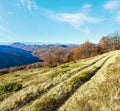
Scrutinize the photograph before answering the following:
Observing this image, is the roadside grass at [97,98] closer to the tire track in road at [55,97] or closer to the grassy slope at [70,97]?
the grassy slope at [70,97]

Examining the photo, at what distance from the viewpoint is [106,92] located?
19.2 m

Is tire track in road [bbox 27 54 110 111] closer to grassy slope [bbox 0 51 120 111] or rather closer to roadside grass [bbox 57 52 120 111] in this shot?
grassy slope [bbox 0 51 120 111]

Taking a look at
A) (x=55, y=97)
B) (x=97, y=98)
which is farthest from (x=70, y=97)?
(x=97, y=98)

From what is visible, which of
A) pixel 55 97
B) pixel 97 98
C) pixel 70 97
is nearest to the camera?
pixel 97 98

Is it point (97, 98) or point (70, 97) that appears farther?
point (70, 97)

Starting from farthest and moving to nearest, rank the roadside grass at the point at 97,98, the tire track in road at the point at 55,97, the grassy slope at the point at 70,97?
1. the tire track in road at the point at 55,97
2. the grassy slope at the point at 70,97
3. the roadside grass at the point at 97,98

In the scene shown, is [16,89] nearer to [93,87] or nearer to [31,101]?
[31,101]

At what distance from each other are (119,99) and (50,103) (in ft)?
19.0

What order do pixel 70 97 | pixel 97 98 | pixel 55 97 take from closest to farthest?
pixel 97 98
pixel 55 97
pixel 70 97

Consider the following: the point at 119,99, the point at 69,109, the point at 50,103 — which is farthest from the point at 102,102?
the point at 50,103

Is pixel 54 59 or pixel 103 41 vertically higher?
pixel 103 41

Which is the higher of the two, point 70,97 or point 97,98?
point 97,98

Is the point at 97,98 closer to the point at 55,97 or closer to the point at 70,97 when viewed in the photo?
the point at 70,97

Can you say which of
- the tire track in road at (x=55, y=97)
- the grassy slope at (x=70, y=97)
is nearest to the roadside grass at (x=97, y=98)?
the grassy slope at (x=70, y=97)
